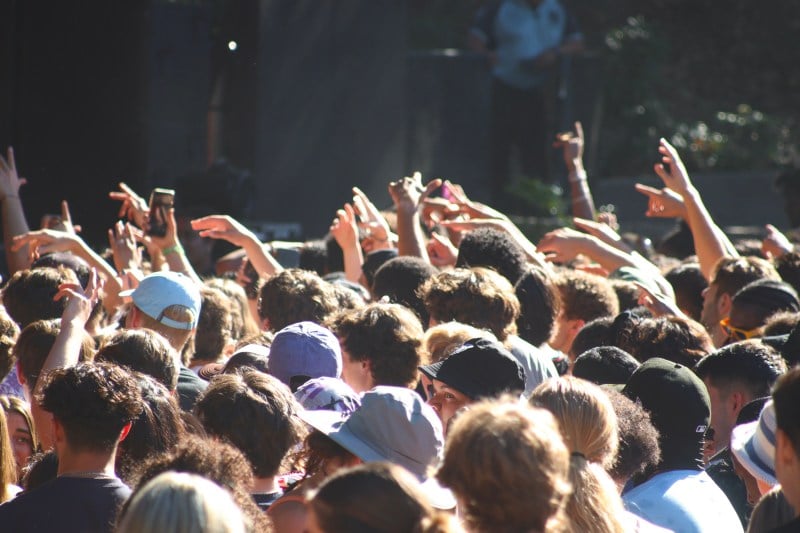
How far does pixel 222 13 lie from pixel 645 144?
872 centimetres

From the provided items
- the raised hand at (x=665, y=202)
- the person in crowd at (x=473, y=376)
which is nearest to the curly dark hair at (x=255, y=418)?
the person in crowd at (x=473, y=376)

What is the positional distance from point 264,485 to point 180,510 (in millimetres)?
1088

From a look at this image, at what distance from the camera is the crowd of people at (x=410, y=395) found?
7.73 ft

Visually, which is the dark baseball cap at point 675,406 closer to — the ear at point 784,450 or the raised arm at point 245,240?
the ear at point 784,450

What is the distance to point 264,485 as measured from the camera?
3275 millimetres

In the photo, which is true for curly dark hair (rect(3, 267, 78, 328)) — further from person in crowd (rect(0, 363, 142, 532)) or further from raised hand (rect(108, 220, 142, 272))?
person in crowd (rect(0, 363, 142, 532))

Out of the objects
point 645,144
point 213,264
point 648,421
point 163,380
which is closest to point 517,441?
point 648,421

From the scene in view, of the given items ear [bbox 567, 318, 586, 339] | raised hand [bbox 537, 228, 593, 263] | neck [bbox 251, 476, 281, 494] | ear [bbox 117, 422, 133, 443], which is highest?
ear [bbox 117, 422, 133, 443]

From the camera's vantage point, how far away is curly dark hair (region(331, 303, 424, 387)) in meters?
4.24

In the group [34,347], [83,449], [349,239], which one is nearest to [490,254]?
[349,239]

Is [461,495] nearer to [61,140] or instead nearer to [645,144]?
[61,140]

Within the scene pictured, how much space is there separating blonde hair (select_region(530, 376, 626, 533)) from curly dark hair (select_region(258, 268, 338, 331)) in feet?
6.46

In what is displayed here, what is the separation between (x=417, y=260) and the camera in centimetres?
547

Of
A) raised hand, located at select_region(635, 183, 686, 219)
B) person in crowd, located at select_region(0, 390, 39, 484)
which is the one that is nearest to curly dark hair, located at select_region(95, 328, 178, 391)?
person in crowd, located at select_region(0, 390, 39, 484)
